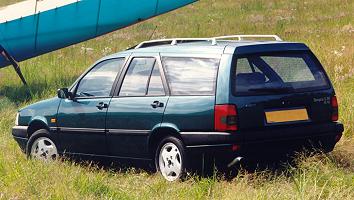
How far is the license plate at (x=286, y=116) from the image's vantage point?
6.91 metres

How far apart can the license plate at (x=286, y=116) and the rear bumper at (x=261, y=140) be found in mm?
82

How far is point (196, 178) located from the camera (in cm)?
702

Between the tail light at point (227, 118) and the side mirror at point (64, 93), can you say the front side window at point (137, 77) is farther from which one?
the tail light at point (227, 118)

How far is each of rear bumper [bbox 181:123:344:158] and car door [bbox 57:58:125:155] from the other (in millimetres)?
1542

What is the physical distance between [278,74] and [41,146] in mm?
3543

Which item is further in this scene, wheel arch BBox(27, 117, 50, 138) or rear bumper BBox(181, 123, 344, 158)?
wheel arch BBox(27, 117, 50, 138)

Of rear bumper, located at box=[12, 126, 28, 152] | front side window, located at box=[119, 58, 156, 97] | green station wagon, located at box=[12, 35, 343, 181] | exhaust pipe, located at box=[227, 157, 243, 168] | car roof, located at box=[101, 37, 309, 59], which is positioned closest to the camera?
exhaust pipe, located at box=[227, 157, 243, 168]

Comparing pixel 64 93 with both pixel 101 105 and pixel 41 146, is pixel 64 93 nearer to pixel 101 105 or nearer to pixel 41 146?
pixel 101 105

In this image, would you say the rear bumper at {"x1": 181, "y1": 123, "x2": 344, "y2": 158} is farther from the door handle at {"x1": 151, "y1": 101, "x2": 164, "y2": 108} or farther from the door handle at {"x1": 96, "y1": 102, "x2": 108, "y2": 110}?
the door handle at {"x1": 96, "y1": 102, "x2": 108, "y2": 110}

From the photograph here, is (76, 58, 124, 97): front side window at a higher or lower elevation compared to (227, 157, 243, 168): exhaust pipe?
higher

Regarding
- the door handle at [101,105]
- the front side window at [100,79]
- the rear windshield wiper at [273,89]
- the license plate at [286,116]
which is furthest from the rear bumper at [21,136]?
the license plate at [286,116]

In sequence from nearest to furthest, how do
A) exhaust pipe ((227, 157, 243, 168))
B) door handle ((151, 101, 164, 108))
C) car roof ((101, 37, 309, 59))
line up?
exhaust pipe ((227, 157, 243, 168))
car roof ((101, 37, 309, 59))
door handle ((151, 101, 164, 108))

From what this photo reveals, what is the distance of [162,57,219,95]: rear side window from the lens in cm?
696

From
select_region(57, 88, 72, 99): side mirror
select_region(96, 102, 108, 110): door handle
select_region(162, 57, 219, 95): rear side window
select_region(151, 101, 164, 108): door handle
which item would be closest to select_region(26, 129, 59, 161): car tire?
select_region(57, 88, 72, 99): side mirror
